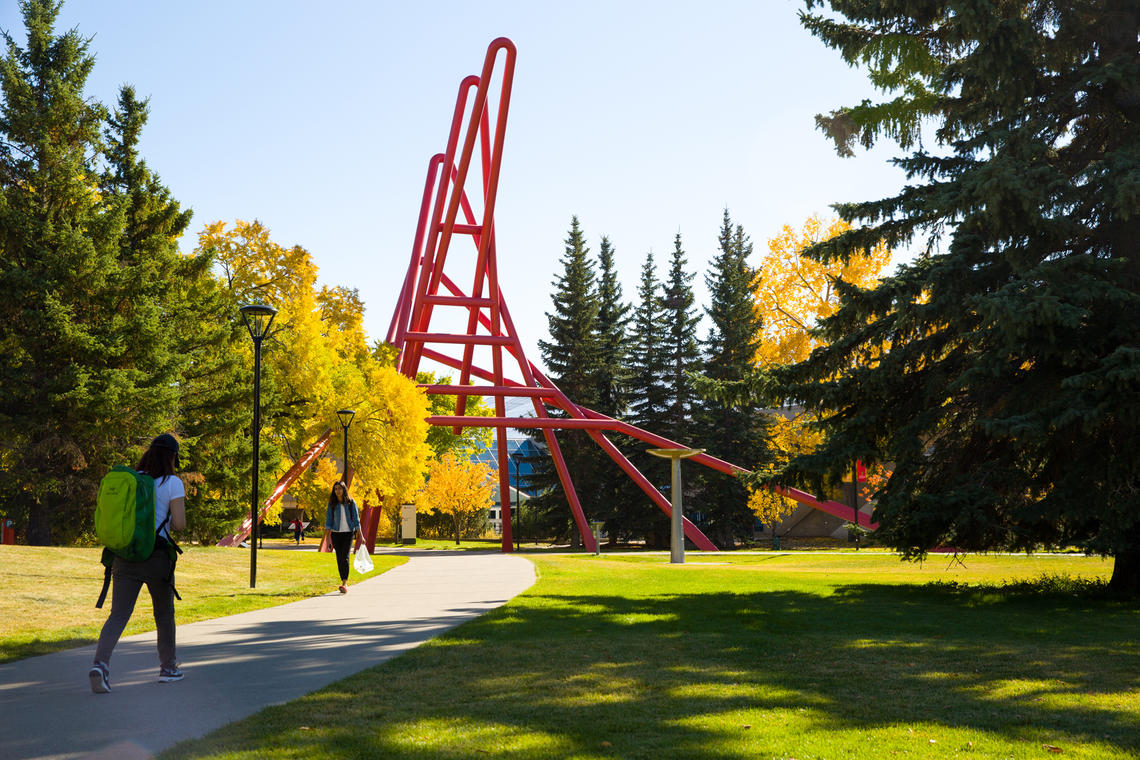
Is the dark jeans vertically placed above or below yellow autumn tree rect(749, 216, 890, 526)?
below

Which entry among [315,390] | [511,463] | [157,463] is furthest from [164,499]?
[511,463]

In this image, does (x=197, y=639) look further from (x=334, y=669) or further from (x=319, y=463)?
(x=319, y=463)

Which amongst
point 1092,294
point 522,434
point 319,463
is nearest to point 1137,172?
point 1092,294

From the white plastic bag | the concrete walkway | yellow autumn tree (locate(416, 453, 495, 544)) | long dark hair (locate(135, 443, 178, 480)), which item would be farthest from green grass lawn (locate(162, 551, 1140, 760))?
yellow autumn tree (locate(416, 453, 495, 544))

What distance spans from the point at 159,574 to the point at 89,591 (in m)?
7.94

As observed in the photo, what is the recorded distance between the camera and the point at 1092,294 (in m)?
10.7

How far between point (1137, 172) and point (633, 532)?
39.8 meters

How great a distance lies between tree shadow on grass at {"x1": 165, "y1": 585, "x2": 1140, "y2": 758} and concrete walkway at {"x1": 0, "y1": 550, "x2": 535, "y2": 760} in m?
0.37

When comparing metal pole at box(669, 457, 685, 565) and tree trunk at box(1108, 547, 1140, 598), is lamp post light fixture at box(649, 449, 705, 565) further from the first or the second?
tree trunk at box(1108, 547, 1140, 598)

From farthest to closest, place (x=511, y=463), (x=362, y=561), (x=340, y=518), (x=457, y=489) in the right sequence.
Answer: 1. (x=511, y=463)
2. (x=457, y=489)
3. (x=362, y=561)
4. (x=340, y=518)

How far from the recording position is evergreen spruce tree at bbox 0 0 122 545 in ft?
72.5

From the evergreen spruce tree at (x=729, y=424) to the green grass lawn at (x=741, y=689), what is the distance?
33858 millimetres

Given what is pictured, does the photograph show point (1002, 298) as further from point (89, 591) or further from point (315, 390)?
point (315, 390)

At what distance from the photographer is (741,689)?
6203mm
